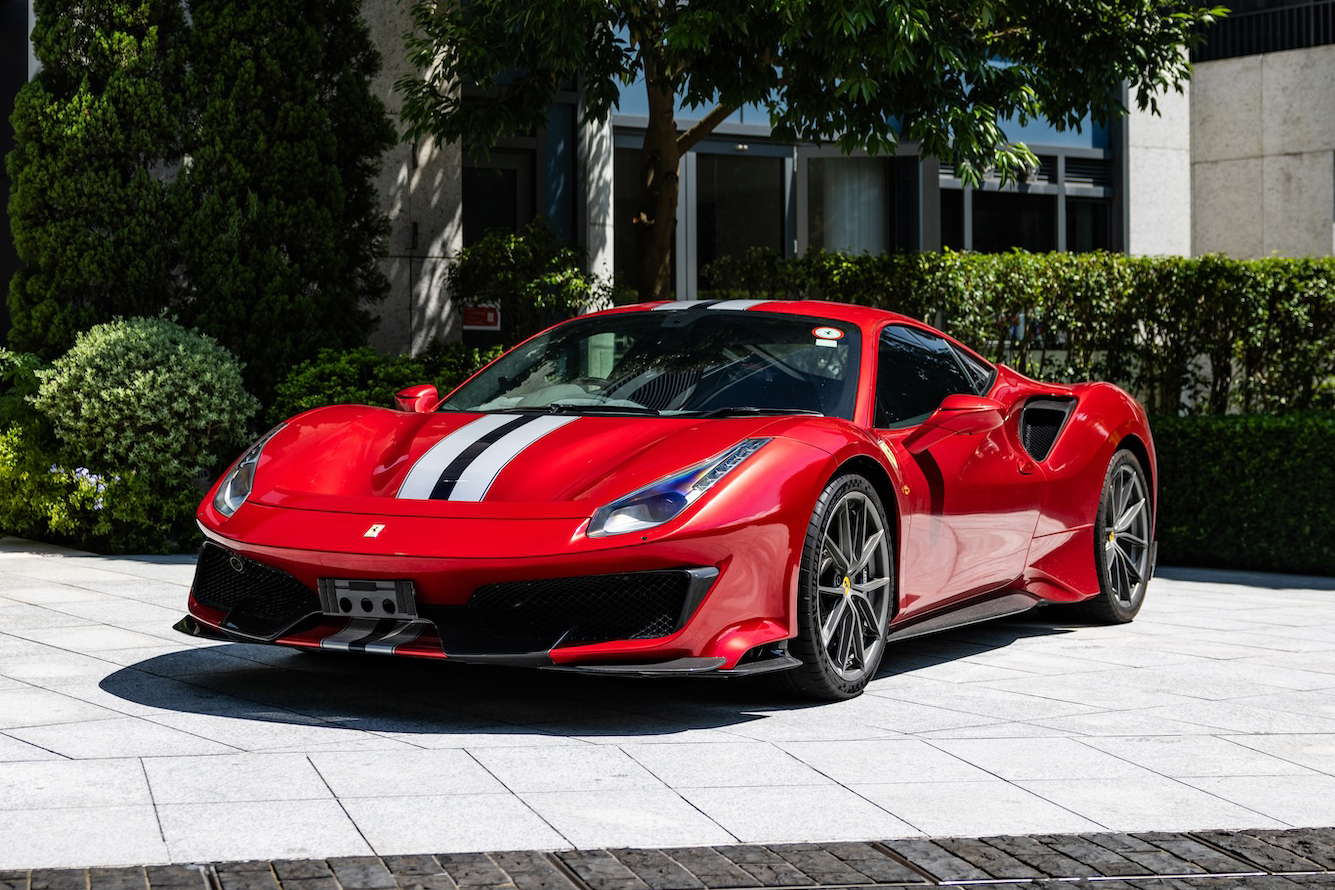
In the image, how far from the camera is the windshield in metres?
5.87

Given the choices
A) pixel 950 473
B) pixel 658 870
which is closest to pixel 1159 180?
pixel 950 473

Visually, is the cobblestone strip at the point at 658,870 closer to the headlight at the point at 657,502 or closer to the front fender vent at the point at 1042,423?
the headlight at the point at 657,502

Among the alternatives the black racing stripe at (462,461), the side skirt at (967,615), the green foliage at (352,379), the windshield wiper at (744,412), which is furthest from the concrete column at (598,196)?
the black racing stripe at (462,461)

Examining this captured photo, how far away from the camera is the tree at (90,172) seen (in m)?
10.3

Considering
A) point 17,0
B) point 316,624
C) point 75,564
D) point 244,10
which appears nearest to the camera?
point 316,624

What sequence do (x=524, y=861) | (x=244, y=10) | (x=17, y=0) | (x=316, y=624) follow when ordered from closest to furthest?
(x=524, y=861)
(x=316, y=624)
(x=244, y=10)
(x=17, y=0)

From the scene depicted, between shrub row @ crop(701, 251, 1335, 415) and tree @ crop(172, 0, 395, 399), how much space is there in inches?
142

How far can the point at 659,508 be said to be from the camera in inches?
194

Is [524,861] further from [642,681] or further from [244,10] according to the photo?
[244,10]

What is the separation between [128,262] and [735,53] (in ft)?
13.0

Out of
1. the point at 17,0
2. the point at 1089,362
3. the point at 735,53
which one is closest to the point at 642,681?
the point at 735,53

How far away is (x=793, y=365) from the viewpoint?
603cm

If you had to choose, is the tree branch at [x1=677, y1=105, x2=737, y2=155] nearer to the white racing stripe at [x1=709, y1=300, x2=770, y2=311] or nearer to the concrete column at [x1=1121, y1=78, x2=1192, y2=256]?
the white racing stripe at [x1=709, y1=300, x2=770, y2=311]

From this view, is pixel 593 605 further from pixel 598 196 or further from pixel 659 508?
pixel 598 196
